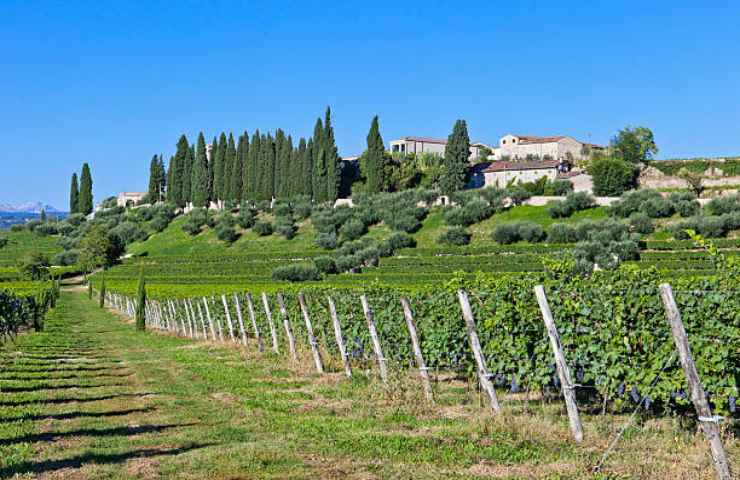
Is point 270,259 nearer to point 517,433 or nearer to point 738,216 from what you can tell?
point 738,216

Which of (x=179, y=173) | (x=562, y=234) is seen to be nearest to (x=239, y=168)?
(x=179, y=173)

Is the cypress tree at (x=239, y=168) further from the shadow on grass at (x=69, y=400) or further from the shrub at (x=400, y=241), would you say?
the shadow on grass at (x=69, y=400)

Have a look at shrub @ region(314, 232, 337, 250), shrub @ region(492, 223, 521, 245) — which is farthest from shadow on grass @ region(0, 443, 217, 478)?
shrub @ region(314, 232, 337, 250)

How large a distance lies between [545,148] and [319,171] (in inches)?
1955

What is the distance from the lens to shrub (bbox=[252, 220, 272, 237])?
92.8m

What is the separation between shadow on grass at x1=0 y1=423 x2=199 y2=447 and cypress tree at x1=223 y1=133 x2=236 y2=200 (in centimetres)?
10234

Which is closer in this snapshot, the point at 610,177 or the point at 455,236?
the point at 455,236

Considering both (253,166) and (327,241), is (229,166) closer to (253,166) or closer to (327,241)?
(253,166)

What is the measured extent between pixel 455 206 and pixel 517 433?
252 ft

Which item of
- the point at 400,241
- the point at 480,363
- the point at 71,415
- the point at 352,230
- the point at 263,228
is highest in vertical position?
the point at 263,228

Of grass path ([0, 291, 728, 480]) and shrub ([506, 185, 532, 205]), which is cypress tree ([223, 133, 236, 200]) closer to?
shrub ([506, 185, 532, 205])

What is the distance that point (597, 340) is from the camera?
9.31m

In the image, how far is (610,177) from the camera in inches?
3420

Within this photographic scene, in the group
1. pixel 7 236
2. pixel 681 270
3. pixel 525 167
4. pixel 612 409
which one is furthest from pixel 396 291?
pixel 7 236
